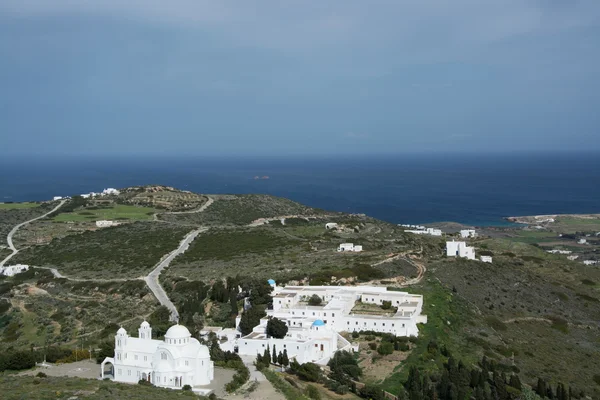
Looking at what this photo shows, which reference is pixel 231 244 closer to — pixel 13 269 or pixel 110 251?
pixel 110 251

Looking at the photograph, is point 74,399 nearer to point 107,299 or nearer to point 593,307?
point 107,299

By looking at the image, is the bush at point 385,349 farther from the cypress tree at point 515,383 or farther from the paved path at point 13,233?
the paved path at point 13,233

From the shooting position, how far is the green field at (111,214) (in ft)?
291

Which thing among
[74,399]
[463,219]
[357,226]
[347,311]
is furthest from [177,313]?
[463,219]

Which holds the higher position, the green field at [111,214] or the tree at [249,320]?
the tree at [249,320]

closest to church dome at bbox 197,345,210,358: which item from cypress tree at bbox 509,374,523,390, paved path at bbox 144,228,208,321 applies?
paved path at bbox 144,228,208,321

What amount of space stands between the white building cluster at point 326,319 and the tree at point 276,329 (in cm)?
36

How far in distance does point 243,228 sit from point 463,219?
75154mm

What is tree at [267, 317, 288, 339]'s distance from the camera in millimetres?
38031

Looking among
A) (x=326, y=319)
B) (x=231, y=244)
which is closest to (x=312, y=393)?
(x=326, y=319)

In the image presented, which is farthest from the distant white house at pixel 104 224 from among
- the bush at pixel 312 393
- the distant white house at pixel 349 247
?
the bush at pixel 312 393

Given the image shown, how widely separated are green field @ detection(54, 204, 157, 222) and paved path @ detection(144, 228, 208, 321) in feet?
53.6

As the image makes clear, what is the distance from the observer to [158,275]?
57.4 m

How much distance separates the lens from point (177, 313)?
149ft
